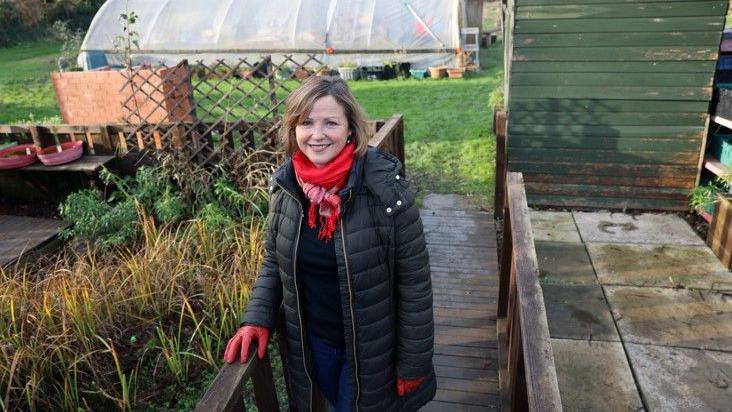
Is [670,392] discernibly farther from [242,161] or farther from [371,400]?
[242,161]

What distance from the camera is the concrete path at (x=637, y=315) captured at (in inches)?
124

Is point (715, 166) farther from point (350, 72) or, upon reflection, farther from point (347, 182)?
point (350, 72)

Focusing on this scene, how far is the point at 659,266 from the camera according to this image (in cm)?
466

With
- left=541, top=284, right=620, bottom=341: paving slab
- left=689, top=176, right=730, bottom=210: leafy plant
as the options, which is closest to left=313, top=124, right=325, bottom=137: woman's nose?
left=541, top=284, right=620, bottom=341: paving slab

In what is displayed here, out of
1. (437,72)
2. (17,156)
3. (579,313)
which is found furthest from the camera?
(437,72)

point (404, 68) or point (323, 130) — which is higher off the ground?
point (323, 130)

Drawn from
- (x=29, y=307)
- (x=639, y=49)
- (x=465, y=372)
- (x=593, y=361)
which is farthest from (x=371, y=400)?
(x=639, y=49)

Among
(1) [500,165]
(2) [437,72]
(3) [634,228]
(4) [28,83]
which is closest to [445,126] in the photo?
(1) [500,165]

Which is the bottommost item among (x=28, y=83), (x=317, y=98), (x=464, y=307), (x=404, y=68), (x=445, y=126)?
(x=464, y=307)

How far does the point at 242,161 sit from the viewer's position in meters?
5.64

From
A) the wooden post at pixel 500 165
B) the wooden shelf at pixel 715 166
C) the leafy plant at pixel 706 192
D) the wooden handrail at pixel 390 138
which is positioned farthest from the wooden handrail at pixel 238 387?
the leafy plant at pixel 706 192

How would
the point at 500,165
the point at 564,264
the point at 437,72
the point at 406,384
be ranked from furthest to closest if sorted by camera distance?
the point at 437,72
the point at 500,165
the point at 564,264
the point at 406,384

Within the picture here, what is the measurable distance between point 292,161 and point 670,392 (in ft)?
8.90

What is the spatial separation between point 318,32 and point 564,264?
39.2ft
